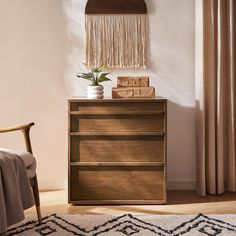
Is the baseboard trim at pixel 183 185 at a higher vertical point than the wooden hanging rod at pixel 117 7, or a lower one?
lower

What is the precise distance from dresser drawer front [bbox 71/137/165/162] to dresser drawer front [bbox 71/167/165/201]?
0.26 ft

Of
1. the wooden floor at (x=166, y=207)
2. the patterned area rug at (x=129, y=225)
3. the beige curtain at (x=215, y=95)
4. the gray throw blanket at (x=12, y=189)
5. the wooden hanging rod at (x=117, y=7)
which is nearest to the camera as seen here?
the gray throw blanket at (x=12, y=189)

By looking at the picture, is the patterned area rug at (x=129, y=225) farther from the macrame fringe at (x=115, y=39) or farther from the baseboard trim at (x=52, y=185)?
the macrame fringe at (x=115, y=39)

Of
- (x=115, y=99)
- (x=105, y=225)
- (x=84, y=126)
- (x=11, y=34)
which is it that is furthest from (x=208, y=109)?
(x=11, y=34)

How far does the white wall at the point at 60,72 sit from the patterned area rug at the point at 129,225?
0.98 meters

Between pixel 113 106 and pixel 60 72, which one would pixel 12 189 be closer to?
pixel 113 106

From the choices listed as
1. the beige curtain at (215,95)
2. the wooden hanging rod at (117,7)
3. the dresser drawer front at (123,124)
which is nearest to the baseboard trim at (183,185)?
the beige curtain at (215,95)

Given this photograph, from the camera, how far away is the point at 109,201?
331 cm

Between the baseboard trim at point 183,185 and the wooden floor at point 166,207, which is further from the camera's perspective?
the baseboard trim at point 183,185

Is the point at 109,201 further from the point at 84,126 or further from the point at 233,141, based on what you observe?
the point at 233,141

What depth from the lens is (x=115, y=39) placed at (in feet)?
12.4

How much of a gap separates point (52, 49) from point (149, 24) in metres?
0.92

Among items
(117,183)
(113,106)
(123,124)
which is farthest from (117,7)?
(117,183)

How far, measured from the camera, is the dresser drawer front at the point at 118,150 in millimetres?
3297
